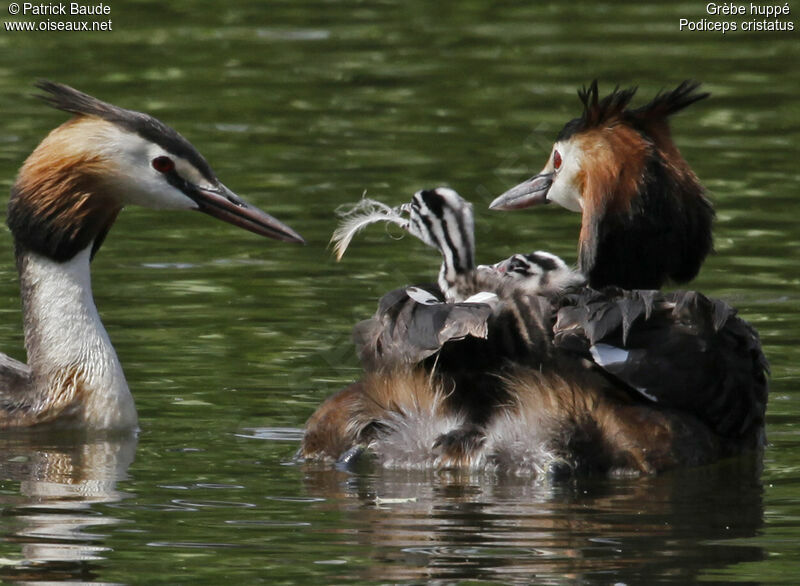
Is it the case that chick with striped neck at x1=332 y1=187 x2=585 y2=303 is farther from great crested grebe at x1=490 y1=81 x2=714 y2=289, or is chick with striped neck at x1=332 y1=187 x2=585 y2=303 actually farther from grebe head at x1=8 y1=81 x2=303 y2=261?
grebe head at x1=8 y1=81 x2=303 y2=261

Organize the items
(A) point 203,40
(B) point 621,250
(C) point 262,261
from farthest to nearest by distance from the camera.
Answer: (A) point 203,40, (C) point 262,261, (B) point 621,250

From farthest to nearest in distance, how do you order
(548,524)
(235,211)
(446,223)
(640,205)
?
(235,211) < (640,205) < (446,223) < (548,524)

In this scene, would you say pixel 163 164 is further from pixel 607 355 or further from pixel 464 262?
pixel 607 355

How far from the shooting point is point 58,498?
778 cm

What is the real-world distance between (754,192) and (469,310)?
18.9 feet

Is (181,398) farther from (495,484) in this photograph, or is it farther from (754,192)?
(754,192)

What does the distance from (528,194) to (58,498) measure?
323cm

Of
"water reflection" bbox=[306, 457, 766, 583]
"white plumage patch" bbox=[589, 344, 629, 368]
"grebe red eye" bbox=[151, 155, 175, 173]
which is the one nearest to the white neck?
"grebe red eye" bbox=[151, 155, 175, 173]

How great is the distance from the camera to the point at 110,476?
27.1ft

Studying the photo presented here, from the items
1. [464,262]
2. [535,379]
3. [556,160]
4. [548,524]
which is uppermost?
[556,160]

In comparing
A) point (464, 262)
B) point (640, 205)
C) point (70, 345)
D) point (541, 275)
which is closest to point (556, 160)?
point (640, 205)

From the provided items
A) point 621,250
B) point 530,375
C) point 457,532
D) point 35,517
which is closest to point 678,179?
point 621,250

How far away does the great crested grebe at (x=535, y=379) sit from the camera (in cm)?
774

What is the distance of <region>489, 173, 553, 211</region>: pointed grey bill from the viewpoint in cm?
988
